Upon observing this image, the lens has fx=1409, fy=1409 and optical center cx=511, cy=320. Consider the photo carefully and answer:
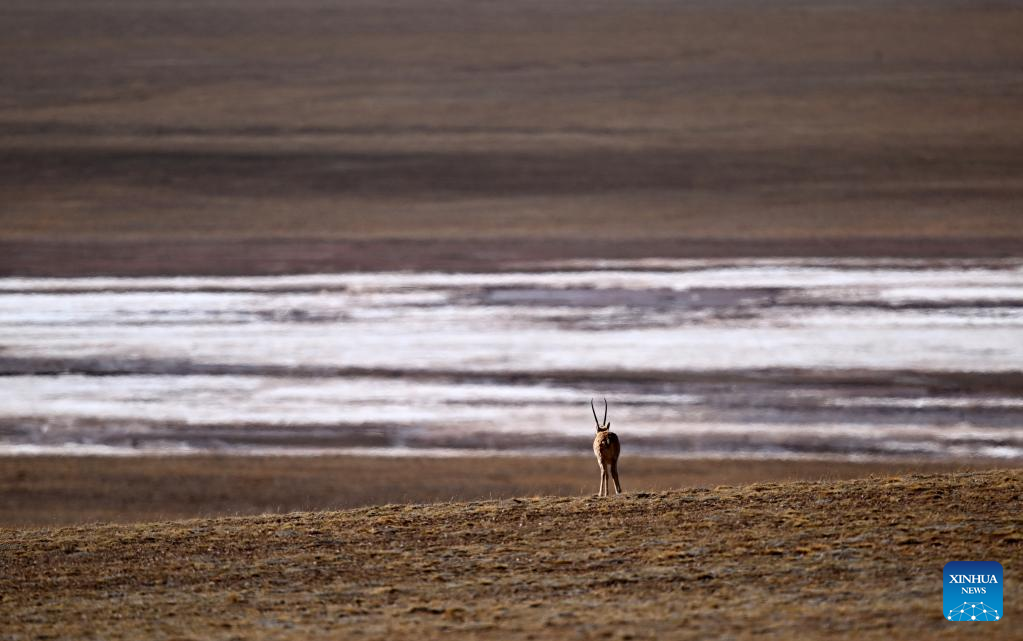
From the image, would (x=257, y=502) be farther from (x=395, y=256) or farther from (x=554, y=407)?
(x=395, y=256)

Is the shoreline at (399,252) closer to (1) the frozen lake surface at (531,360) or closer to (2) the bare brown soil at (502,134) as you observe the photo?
(2) the bare brown soil at (502,134)

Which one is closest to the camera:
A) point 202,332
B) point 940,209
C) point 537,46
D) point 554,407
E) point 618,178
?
point 554,407

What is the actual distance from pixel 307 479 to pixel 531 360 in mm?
4416

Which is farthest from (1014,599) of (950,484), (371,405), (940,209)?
(940,209)

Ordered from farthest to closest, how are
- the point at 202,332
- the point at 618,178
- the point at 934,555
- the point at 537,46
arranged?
the point at 537,46
the point at 618,178
the point at 202,332
the point at 934,555

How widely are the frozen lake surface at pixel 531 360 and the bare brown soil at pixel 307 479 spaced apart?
1.35ft

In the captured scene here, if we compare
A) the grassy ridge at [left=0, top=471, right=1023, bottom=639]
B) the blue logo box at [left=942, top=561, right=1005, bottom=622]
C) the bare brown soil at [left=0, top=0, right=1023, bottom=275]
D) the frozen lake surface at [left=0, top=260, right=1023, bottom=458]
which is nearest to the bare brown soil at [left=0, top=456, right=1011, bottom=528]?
the frozen lake surface at [left=0, top=260, right=1023, bottom=458]

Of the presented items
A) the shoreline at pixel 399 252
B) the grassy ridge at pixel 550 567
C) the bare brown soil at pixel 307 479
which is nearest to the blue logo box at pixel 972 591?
the grassy ridge at pixel 550 567

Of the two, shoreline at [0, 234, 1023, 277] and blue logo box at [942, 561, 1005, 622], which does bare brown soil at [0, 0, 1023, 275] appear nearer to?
shoreline at [0, 234, 1023, 277]

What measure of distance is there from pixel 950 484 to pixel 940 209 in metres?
15.7

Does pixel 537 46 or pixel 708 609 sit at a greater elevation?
pixel 537 46

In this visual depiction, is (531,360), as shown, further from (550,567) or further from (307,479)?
(550,567)

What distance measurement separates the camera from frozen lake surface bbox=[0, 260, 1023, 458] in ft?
53.8

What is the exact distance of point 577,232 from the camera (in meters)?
24.7
